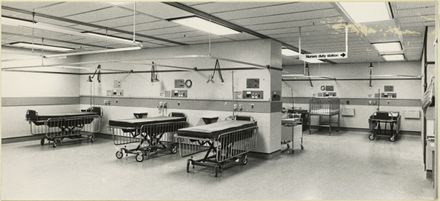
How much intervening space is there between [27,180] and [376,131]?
985 cm

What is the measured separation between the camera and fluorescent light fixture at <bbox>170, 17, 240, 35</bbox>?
5.16 m

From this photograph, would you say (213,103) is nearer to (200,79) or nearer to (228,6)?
(200,79)

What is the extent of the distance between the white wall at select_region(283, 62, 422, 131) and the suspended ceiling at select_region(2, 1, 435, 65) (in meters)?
3.65

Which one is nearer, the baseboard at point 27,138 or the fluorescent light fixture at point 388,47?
the fluorescent light fixture at point 388,47

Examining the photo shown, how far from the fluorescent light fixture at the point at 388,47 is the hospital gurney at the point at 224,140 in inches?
141

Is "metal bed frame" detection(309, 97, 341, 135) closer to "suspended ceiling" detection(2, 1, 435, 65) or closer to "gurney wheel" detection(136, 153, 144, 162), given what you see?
"suspended ceiling" detection(2, 1, 435, 65)

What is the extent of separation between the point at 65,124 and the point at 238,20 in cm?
580

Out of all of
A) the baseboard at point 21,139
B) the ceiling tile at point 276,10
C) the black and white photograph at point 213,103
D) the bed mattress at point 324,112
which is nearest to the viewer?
the ceiling tile at point 276,10

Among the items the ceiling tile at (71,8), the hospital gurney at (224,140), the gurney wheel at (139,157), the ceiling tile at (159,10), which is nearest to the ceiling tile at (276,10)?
the ceiling tile at (159,10)

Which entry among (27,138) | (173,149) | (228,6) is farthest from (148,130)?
(27,138)

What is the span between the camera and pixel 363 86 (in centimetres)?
1149

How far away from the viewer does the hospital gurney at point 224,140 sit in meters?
5.33

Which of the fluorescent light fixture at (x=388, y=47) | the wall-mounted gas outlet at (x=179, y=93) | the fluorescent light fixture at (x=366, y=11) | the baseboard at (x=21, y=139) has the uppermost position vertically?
the fluorescent light fixture at (x=388, y=47)

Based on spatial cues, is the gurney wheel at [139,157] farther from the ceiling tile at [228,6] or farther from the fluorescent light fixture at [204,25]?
the ceiling tile at [228,6]
